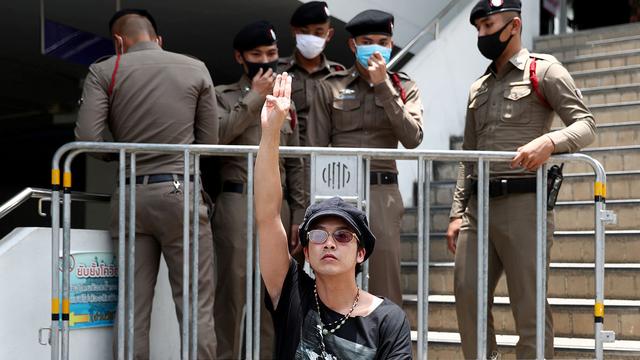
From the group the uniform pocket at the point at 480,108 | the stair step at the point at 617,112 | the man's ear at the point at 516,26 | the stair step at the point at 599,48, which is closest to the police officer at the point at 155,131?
the uniform pocket at the point at 480,108

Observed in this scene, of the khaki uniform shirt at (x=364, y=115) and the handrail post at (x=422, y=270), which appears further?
the khaki uniform shirt at (x=364, y=115)

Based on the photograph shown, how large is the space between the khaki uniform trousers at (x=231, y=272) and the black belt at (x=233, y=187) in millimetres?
19

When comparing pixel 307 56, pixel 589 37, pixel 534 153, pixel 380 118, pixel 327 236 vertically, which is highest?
pixel 589 37

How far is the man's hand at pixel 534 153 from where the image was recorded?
4.56 metres

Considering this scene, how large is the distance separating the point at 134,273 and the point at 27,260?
56 centimetres

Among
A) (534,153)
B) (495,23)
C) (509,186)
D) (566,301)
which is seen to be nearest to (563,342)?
(566,301)

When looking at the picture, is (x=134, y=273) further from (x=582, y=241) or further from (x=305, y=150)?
(x=582, y=241)

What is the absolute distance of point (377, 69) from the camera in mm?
5242

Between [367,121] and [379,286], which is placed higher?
[367,121]

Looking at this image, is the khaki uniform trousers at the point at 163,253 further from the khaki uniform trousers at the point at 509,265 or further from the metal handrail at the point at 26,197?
the khaki uniform trousers at the point at 509,265

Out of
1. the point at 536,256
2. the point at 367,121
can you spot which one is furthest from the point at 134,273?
the point at 536,256

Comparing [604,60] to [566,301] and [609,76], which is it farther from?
[566,301]

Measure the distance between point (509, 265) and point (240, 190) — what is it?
61.8 inches

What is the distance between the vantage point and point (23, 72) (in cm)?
1088
